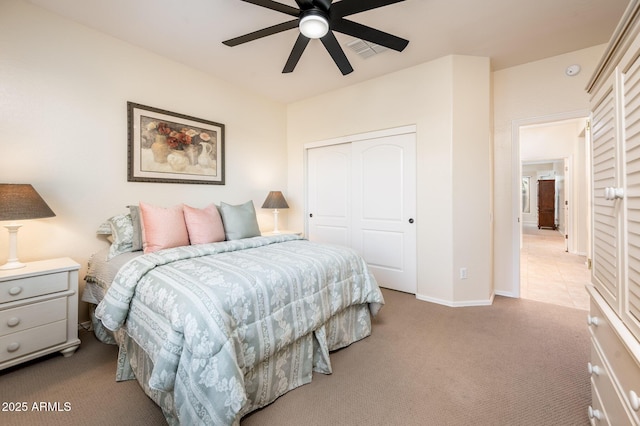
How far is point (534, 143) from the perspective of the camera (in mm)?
6289

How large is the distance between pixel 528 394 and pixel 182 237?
2723 mm

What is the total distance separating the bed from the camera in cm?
121

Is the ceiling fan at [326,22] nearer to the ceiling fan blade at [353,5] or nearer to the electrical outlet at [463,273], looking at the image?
the ceiling fan blade at [353,5]

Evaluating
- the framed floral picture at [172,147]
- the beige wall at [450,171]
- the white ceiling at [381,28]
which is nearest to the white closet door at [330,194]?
the beige wall at [450,171]

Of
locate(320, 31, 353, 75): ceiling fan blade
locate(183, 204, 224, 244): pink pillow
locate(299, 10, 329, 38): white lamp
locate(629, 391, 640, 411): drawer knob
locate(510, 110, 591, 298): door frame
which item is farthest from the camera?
locate(510, 110, 591, 298): door frame

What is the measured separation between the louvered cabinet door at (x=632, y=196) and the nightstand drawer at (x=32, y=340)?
10.2 ft

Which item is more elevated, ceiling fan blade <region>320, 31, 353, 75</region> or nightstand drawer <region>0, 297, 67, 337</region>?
ceiling fan blade <region>320, 31, 353, 75</region>

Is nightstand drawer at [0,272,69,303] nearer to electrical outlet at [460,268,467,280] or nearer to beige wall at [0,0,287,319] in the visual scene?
beige wall at [0,0,287,319]

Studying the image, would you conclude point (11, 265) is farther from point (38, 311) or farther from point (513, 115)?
point (513, 115)

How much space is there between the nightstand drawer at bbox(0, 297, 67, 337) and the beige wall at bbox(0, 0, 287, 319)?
538mm

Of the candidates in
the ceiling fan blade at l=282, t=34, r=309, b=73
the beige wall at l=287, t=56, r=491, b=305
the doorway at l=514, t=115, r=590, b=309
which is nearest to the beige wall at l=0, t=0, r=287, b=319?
the ceiling fan blade at l=282, t=34, r=309, b=73

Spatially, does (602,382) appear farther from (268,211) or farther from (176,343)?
(268,211)

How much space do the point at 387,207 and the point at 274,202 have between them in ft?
5.00

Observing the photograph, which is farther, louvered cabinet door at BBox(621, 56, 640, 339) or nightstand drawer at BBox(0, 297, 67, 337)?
nightstand drawer at BBox(0, 297, 67, 337)
